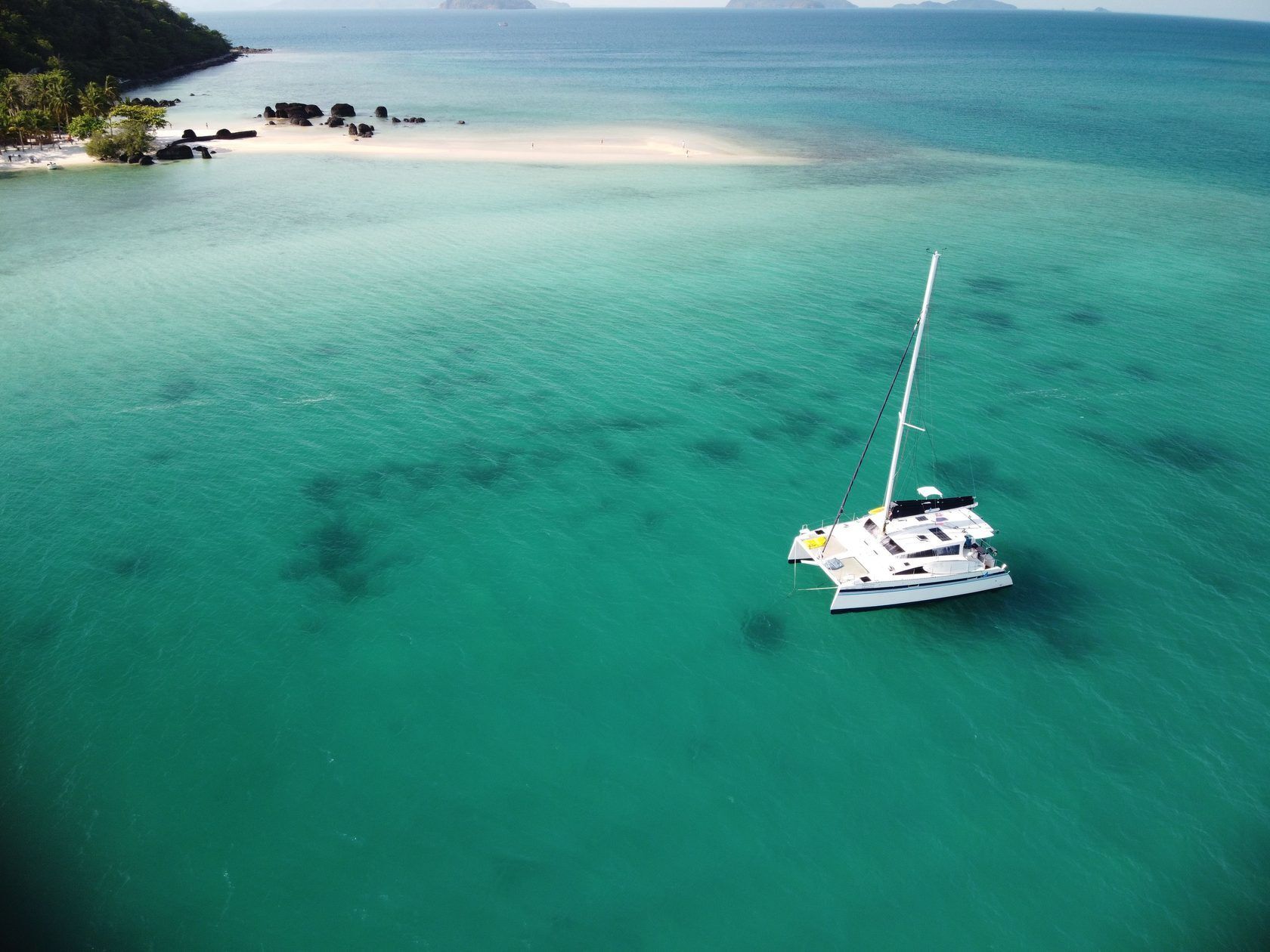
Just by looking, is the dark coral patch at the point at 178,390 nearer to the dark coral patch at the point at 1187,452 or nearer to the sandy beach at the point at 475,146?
the dark coral patch at the point at 1187,452

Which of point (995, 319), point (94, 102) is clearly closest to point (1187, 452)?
point (995, 319)

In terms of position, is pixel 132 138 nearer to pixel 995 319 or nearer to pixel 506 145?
pixel 506 145

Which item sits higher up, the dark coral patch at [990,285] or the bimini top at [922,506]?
the dark coral patch at [990,285]

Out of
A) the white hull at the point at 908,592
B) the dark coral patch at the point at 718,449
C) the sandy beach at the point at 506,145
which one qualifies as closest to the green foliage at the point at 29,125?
the sandy beach at the point at 506,145

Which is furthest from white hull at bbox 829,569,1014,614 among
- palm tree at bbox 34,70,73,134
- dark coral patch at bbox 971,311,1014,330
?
palm tree at bbox 34,70,73,134

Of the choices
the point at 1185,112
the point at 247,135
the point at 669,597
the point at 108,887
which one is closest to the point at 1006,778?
the point at 669,597

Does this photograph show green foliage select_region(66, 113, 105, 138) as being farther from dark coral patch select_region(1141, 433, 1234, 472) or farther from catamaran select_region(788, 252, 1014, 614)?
dark coral patch select_region(1141, 433, 1234, 472)
